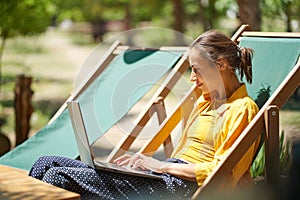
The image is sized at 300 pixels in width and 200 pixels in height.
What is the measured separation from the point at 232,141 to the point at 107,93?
199 cm

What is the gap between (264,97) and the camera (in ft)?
12.3

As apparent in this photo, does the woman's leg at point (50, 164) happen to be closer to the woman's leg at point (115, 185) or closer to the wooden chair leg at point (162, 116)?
the woman's leg at point (115, 185)

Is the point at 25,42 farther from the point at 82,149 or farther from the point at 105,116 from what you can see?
the point at 82,149

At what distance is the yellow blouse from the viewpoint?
3.29m

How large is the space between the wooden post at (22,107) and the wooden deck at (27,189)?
3163 mm

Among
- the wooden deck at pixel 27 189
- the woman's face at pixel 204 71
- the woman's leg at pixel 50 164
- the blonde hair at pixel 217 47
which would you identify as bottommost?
the wooden deck at pixel 27 189

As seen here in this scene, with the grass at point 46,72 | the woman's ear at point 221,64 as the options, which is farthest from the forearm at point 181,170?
the grass at point 46,72

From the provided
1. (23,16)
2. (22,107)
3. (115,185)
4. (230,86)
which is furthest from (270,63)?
(23,16)

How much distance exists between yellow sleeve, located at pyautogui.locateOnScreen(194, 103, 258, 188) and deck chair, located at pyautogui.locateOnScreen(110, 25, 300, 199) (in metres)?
0.07

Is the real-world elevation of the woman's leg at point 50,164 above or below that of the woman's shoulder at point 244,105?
below

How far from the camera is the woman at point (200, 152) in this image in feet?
10.8

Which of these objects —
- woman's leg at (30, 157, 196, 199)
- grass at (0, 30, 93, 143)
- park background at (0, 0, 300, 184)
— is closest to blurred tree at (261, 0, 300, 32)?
park background at (0, 0, 300, 184)

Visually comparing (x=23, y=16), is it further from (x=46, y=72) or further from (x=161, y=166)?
(x=46, y=72)

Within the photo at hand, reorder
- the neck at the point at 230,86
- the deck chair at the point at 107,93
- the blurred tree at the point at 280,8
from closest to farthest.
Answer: the neck at the point at 230,86 → the deck chair at the point at 107,93 → the blurred tree at the point at 280,8
